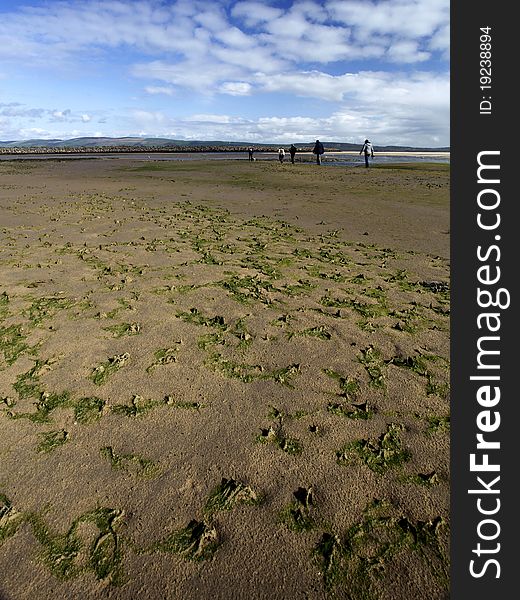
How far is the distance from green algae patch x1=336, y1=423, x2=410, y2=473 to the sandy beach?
16 mm

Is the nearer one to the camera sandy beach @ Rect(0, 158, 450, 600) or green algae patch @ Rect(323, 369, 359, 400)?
sandy beach @ Rect(0, 158, 450, 600)

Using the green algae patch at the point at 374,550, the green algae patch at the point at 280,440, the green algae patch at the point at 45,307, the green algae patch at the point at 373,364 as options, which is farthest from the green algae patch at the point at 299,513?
the green algae patch at the point at 45,307

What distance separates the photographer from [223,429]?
3.52 meters

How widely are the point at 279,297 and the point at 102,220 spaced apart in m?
8.72

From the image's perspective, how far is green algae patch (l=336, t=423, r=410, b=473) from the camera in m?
3.13

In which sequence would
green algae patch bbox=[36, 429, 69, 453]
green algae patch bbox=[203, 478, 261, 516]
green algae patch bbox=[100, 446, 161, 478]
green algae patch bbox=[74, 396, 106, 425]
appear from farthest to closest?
green algae patch bbox=[74, 396, 106, 425] < green algae patch bbox=[36, 429, 69, 453] < green algae patch bbox=[100, 446, 161, 478] < green algae patch bbox=[203, 478, 261, 516]

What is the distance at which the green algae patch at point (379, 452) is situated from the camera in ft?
10.3

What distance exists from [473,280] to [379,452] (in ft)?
5.54

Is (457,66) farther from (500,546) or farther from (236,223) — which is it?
(236,223)

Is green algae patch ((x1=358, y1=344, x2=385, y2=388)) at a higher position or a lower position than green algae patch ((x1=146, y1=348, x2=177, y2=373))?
lower

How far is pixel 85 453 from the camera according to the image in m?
3.24

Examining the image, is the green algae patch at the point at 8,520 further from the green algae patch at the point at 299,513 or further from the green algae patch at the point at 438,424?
the green algae patch at the point at 438,424

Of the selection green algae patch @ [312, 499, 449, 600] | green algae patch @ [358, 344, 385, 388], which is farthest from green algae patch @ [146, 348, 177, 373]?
green algae patch @ [312, 499, 449, 600]

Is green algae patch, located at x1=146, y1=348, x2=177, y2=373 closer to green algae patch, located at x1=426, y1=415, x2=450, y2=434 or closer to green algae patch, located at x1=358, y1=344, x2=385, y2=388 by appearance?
green algae patch, located at x1=358, y1=344, x2=385, y2=388
